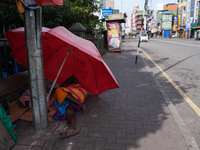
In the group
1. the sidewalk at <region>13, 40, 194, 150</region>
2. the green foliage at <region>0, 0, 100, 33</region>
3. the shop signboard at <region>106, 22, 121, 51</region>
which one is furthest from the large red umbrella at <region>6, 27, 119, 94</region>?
the shop signboard at <region>106, 22, 121, 51</region>

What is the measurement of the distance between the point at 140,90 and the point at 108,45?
1007 cm

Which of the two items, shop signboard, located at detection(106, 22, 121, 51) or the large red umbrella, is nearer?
the large red umbrella

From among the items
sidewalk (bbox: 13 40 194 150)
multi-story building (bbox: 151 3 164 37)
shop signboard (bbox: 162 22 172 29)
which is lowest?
sidewalk (bbox: 13 40 194 150)

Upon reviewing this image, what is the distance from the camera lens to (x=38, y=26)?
9.80ft

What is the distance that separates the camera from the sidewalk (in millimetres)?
2918

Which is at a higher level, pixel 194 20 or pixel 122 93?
pixel 194 20

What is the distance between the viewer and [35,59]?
304cm

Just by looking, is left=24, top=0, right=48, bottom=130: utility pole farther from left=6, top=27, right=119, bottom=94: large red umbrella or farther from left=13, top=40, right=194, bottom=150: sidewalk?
left=6, top=27, right=119, bottom=94: large red umbrella

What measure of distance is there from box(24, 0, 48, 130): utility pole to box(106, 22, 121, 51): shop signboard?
40.5 ft

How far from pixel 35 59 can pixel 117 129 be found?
1.82 metres

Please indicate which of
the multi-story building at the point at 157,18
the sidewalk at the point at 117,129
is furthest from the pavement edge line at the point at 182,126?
the multi-story building at the point at 157,18

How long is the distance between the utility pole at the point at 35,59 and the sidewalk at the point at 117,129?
0.31 metres

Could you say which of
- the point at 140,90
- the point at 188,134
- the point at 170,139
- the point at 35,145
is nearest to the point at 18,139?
the point at 35,145

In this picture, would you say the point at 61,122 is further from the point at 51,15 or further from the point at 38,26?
the point at 51,15
